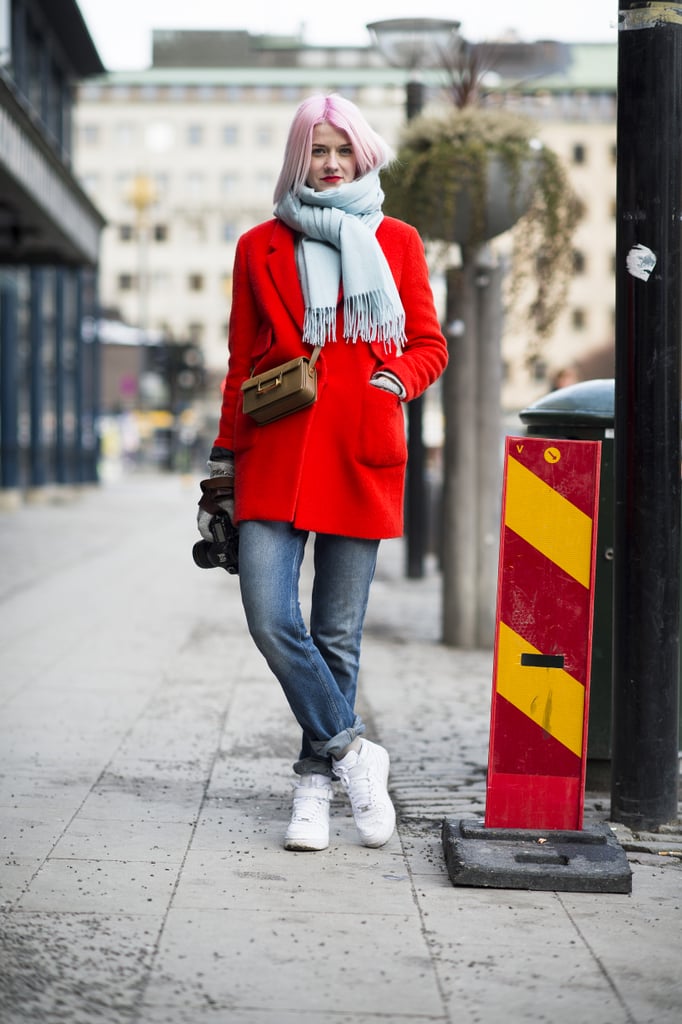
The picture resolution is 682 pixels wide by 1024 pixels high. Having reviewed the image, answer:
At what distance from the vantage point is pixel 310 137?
425 centimetres

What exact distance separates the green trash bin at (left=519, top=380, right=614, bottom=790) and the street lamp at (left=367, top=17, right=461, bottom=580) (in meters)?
3.87

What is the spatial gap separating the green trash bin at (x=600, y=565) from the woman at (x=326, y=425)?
3.01ft

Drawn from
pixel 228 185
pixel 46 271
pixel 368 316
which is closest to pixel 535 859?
pixel 368 316

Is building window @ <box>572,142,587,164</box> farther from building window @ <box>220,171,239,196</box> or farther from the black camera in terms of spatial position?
the black camera

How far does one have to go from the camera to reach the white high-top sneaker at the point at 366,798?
4285mm

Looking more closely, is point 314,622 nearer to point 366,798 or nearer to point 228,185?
point 366,798

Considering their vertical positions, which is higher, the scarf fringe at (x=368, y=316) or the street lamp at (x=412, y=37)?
the street lamp at (x=412, y=37)

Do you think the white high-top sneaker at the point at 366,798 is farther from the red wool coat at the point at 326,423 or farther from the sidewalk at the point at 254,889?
the red wool coat at the point at 326,423

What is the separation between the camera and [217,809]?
4.75 meters

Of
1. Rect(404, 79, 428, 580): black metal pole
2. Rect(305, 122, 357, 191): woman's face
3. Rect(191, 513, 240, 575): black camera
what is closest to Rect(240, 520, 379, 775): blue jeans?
Rect(191, 513, 240, 575): black camera

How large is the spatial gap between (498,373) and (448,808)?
4.26 meters

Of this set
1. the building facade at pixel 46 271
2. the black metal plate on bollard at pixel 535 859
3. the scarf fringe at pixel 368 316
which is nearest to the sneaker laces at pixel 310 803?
the black metal plate on bollard at pixel 535 859

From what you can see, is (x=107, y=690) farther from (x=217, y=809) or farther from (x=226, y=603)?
(x=226, y=603)

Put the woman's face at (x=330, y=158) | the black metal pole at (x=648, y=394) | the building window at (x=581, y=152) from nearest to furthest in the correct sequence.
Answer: the woman's face at (x=330, y=158) < the black metal pole at (x=648, y=394) < the building window at (x=581, y=152)
